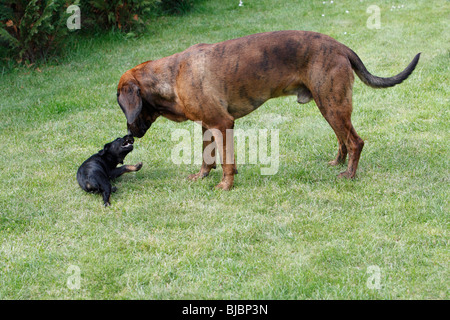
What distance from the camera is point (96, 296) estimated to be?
140 inches

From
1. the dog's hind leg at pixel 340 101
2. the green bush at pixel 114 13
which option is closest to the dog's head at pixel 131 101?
the dog's hind leg at pixel 340 101

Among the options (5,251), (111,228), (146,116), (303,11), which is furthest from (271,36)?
(303,11)

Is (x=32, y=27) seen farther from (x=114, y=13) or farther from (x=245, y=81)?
(x=245, y=81)

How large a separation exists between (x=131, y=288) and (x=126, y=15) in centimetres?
888

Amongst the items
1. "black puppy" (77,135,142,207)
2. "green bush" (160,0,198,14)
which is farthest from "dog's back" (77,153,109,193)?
"green bush" (160,0,198,14)

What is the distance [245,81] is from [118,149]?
1.63 meters

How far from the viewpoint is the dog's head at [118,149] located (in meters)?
5.55

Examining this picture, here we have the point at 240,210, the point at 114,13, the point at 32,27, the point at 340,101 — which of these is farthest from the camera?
the point at 114,13

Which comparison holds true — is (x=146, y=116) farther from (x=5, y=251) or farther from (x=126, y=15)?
(x=126, y=15)

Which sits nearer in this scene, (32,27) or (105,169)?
(105,169)

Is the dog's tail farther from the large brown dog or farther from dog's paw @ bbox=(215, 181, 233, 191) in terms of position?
dog's paw @ bbox=(215, 181, 233, 191)

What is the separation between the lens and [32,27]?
9273 mm

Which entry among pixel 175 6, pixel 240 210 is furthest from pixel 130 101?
pixel 175 6
